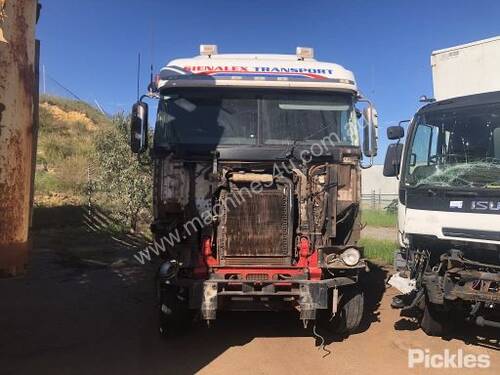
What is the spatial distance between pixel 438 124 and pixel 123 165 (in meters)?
10.5

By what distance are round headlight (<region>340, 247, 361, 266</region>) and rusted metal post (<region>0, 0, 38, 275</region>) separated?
3530 mm

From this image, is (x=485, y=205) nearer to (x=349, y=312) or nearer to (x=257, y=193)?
(x=349, y=312)

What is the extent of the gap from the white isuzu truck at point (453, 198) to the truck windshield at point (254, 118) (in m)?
0.88

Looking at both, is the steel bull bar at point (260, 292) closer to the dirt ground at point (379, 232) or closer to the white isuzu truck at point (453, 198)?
the white isuzu truck at point (453, 198)

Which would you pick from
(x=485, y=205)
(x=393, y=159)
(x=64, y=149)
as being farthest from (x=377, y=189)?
(x=485, y=205)

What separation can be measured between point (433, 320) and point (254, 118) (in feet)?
10.7

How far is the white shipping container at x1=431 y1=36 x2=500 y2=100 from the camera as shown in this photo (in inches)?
259

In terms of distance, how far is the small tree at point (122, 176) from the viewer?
48.7ft

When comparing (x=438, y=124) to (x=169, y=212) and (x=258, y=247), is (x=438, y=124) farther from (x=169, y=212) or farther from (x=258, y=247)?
(x=169, y=212)

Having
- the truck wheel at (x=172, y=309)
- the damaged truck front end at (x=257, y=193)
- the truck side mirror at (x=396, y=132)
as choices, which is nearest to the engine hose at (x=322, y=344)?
the damaged truck front end at (x=257, y=193)

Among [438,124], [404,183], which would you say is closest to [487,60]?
[438,124]

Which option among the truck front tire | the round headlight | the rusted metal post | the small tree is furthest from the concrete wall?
the rusted metal post

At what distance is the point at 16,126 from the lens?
3.18 meters

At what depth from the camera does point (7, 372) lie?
4965 millimetres
